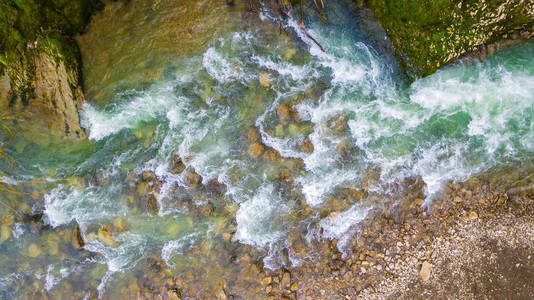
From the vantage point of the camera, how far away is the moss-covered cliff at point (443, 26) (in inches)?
214

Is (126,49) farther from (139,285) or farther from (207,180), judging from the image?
(139,285)

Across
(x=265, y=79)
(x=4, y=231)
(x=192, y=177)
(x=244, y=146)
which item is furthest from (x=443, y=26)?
(x=4, y=231)

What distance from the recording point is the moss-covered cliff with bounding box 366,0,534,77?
17.8 feet

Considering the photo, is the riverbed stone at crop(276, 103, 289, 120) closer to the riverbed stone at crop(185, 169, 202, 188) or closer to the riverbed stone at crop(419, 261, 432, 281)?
the riverbed stone at crop(185, 169, 202, 188)

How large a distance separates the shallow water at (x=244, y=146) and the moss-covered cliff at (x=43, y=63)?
1.05ft

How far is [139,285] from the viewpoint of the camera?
6.47 metres

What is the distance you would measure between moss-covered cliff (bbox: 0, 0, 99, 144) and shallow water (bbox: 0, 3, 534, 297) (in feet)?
1.05

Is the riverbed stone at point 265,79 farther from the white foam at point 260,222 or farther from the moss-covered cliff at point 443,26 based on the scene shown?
the moss-covered cliff at point 443,26

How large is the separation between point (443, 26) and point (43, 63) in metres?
7.57

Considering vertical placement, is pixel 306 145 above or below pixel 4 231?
below

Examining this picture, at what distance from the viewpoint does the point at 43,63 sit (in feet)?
18.9

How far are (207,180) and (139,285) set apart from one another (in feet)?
8.89

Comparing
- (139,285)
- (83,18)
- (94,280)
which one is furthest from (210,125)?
(94,280)

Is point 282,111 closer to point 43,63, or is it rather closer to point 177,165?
point 177,165
